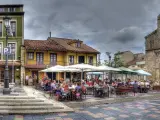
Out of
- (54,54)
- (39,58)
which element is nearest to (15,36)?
(39,58)

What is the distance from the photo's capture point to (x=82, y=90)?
13.8 meters

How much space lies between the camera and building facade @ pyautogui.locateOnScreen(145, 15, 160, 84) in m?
32.2

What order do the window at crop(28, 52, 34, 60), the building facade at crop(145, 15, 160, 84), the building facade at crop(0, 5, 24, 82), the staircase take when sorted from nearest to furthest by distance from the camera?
the staircase
the building facade at crop(0, 5, 24, 82)
the window at crop(28, 52, 34, 60)
the building facade at crop(145, 15, 160, 84)

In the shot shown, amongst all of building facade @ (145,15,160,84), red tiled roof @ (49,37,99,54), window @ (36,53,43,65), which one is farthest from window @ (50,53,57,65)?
building facade @ (145,15,160,84)

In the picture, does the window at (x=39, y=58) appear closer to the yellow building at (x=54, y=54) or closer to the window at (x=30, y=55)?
the yellow building at (x=54, y=54)

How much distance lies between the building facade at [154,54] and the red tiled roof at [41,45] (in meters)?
12.3

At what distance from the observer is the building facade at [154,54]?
3219cm

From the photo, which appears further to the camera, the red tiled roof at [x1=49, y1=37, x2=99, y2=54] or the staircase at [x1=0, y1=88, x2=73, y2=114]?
the red tiled roof at [x1=49, y1=37, x2=99, y2=54]

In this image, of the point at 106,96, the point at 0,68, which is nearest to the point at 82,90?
the point at 106,96

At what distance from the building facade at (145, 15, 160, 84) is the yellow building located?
300 inches

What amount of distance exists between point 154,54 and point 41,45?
15.7 meters

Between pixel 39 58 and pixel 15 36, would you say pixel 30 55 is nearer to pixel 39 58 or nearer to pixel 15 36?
pixel 39 58

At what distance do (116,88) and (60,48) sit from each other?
17.8 m

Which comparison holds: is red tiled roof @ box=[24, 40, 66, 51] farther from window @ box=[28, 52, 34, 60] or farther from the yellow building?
window @ box=[28, 52, 34, 60]
